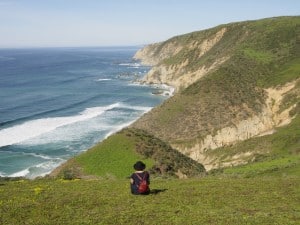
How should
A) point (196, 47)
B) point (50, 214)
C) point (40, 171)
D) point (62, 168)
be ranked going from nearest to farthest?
point (50, 214) < point (62, 168) < point (40, 171) < point (196, 47)

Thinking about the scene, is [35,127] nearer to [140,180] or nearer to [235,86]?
[235,86]

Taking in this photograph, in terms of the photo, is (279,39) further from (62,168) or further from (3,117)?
(62,168)

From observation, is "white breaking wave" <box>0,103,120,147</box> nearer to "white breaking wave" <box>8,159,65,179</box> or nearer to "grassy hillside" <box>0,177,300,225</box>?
"white breaking wave" <box>8,159,65,179</box>

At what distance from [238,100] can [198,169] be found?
39.7 metres

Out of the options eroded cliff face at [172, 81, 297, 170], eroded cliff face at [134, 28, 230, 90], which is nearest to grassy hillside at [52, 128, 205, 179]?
eroded cliff face at [172, 81, 297, 170]

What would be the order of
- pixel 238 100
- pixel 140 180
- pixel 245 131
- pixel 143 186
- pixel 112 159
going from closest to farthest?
pixel 140 180
pixel 143 186
pixel 112 159
pixel 245 131
pixel 238 100

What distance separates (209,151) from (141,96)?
68514mm

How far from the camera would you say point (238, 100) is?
8519 cm

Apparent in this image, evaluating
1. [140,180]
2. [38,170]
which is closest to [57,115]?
[38,170]

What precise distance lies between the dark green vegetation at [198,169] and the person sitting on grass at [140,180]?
1.25ft

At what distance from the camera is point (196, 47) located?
531ft

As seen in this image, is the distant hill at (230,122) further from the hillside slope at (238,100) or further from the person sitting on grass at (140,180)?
the person sitting on grass at (140,180)

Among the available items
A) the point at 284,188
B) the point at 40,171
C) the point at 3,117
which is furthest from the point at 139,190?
the point at 3,117

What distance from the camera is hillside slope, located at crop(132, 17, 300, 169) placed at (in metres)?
73.9
